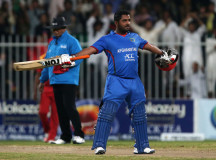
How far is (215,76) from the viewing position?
15.0 meters

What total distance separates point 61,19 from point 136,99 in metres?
3.53

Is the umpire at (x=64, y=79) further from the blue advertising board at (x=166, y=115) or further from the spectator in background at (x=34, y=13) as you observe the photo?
the spectator in background at (x=34, y=13)

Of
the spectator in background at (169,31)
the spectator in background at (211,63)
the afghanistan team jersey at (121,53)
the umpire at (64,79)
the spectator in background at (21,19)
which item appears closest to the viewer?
the afghanistan team jersey at (121,53)

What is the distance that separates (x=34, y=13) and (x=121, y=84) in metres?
9.43

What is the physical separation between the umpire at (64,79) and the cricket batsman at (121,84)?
2542 mm

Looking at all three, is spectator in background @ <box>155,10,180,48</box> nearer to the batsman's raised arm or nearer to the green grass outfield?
the green grass outfield

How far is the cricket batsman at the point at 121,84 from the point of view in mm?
8969

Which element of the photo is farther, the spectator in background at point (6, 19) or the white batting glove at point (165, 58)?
the spectator in background at point (6, 19)

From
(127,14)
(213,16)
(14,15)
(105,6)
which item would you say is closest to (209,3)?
(213,16)

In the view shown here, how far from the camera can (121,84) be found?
29.5 ft

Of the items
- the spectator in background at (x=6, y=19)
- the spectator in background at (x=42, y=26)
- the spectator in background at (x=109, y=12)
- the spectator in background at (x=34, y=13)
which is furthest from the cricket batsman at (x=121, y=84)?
the spectator in background at (x=34, y=13)

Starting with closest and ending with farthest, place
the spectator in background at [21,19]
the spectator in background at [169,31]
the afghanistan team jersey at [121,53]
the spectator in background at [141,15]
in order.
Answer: the afghanistan team jersey at [121,53]
the spectator in background at [169,31]
the spectator in background at [21,19]
the spectator in background at [141,15]

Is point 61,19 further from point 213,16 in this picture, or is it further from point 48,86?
point 213,16

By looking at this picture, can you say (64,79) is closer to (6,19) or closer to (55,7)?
(6,19)
